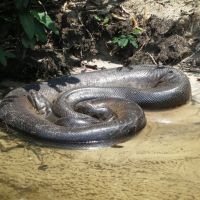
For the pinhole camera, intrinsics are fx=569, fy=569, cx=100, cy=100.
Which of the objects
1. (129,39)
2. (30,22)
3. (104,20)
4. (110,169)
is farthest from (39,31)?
(110,169)

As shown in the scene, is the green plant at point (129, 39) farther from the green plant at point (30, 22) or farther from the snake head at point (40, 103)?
the snake head at point (40, 103)

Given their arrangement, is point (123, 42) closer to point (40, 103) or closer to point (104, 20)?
point (104, 20)

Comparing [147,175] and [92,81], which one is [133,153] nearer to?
[147,175]

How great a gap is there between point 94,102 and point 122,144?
135 centimetres

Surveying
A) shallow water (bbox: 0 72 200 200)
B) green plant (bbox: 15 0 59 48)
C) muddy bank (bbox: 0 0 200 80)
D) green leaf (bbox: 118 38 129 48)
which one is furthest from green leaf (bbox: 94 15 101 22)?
shallow water (bbox: 0 72 200 200)

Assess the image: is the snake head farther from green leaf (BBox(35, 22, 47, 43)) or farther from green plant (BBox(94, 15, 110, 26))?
green plant (BBox(94, 15, 110, 26))

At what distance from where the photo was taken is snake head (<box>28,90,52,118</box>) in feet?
27.7

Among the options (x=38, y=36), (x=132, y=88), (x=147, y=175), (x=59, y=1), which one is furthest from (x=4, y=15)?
(x=147, y=175)

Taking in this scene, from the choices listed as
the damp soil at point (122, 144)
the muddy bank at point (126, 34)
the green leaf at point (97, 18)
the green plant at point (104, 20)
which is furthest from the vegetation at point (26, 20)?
the green plant at point (104, 20)

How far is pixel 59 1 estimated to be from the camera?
9.70 meters

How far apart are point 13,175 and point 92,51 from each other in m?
4.17

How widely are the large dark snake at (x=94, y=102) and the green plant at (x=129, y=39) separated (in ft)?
1.42

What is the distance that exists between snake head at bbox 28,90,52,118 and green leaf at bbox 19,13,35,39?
1020 millimetres

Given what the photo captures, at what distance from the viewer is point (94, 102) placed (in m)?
8.53
